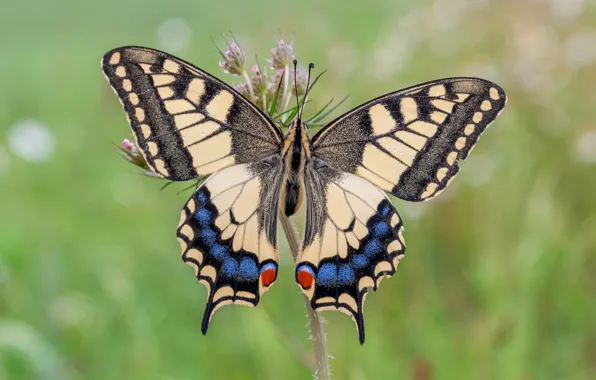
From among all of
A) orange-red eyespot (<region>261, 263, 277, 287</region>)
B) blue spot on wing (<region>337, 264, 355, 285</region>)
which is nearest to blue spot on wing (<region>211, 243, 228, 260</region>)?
orange-red eyespot (<region>261, 263, 277, 287</region>)

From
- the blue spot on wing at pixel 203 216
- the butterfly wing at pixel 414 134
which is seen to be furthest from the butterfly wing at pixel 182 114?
the butterfly wing at pixel 414 134

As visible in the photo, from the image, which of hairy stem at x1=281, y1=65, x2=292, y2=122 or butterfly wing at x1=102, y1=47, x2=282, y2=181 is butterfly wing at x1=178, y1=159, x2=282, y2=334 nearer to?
butterfly wing at x1=102, y1=47, x2=282, y2=181

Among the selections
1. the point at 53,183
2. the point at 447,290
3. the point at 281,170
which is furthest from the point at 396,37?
the point at 281,170

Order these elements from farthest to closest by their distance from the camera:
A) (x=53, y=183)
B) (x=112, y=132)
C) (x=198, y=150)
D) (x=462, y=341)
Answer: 1. (x=112, y=132)
2. (x=53, y=183)
3. (x=462, y=341)
4. (x=198, y=150)

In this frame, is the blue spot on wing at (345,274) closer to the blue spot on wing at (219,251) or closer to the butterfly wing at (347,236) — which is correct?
the butterfly wing at (347,236)

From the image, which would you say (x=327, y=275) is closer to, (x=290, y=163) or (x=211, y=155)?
(x=290, y=163)

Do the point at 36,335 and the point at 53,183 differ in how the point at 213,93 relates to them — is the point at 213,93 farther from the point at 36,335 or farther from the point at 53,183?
the point at 53,183

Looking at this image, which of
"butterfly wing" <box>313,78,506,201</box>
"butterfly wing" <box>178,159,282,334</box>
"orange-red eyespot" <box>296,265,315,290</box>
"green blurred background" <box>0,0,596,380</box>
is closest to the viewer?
"orange-red eyespot" <box>296,265,315,290</box>
